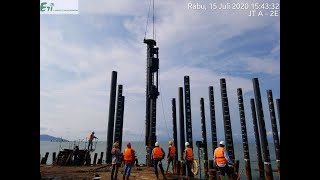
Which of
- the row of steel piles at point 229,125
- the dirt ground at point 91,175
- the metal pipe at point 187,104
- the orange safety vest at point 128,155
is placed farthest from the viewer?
the metal pipe at point 187,104

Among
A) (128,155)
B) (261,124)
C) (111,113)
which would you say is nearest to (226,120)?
(261,124)

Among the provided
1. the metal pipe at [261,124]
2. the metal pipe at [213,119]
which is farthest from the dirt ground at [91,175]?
the metal pipe at [261,124]

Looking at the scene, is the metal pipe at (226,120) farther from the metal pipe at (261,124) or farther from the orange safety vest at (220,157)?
the orange safety vest at (220,157)

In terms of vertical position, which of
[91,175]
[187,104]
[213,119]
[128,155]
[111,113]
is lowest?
[91,175]

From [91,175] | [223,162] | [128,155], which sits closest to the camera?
[223,162]

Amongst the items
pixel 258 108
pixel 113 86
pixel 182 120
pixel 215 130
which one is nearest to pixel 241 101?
pixel 258 108

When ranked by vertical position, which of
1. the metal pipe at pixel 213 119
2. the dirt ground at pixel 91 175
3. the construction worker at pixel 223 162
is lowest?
the dirt ground at pixel 91 175

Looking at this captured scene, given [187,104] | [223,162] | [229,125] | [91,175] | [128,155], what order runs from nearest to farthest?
[223,162] < [128,155] < [91,175] < [229,125] < [187,104]

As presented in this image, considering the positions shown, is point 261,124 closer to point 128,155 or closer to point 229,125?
point 229,125

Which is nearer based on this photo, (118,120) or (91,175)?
(91,175)

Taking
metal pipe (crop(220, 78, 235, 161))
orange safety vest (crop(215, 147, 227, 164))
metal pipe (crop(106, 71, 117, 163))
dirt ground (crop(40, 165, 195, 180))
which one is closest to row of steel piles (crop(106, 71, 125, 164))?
metal pipe (crop(106, 71, 117, 163))

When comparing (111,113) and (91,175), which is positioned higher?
(111,113)

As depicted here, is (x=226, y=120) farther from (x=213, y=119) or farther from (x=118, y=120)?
(x=118, y=120)
